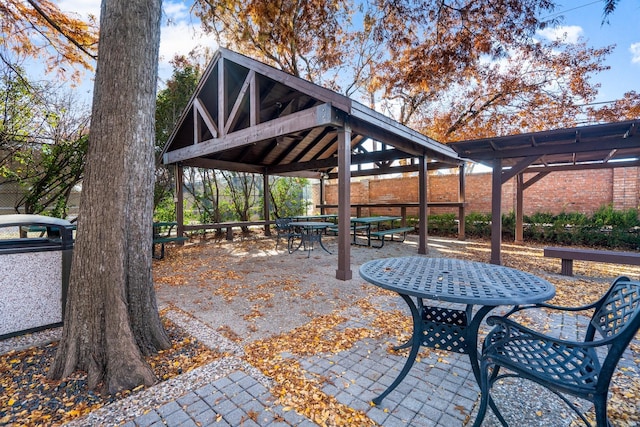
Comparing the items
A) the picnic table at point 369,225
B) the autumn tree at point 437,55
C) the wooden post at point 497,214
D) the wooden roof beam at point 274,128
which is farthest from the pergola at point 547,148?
the wooden roof beam at point 274,128

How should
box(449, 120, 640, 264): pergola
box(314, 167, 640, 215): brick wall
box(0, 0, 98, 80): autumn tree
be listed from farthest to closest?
box(314, 167, 640, 215): brick wall → box(0, 0, 98, 80): autumn tree → box(449, 120, 640, 264): pergola

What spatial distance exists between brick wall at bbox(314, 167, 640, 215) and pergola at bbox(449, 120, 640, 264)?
183cm

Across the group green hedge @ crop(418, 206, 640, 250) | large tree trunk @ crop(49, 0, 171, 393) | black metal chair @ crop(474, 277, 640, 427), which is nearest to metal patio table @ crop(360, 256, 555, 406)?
black metal chair @ crop(474, 277, 640, 427)

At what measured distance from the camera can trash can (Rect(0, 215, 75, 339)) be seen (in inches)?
93.7

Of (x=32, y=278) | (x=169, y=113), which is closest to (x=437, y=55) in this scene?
(x=169, y=113)

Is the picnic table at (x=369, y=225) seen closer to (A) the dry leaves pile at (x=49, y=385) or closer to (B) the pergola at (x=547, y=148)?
(B) the pergola at (x=547, y=148)

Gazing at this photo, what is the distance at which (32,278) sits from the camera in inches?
97.4

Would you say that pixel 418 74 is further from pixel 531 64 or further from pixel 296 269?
pixel 296 269

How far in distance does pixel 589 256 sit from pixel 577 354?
4055 mm

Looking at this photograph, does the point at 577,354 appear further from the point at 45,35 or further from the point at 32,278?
the point at 45,35

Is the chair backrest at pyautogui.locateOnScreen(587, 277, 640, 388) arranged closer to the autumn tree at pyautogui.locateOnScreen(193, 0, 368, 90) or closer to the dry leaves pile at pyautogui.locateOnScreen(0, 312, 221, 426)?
the dry leaves pile at pyautogui.locateOnScreen(0, 312, 221, 426)

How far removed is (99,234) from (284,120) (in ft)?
9.98

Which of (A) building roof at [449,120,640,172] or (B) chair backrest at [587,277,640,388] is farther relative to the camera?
(A) building roof at [449,120,640,172]

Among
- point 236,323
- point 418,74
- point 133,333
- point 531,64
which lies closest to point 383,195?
point 418,74
